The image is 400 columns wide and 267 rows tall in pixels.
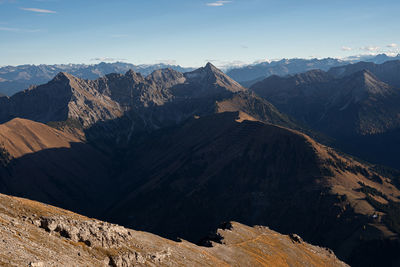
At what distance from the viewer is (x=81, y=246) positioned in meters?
84.6

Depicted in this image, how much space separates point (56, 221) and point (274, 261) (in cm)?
9838

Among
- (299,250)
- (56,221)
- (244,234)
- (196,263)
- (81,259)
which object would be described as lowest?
(299,250)

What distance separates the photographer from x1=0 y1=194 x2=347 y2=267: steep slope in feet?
229

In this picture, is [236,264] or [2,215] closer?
[2,215]

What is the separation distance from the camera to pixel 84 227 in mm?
89250

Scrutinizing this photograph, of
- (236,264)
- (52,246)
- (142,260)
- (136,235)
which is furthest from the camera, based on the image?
(236,264)

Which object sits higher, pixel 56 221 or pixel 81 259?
pixel 56 221

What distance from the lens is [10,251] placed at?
6412 centimetres

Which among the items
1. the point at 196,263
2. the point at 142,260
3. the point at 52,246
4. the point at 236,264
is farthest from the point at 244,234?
the point at 52,246

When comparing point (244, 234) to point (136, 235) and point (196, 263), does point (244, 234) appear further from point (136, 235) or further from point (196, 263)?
point (136, 235)

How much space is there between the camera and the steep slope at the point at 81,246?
6995 centimetres

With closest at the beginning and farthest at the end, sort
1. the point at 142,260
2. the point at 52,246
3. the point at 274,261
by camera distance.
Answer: the point at 52,246 → the point at 142,260 → the point at 274,261

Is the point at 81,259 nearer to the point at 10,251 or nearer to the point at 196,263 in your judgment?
the point at 10,251

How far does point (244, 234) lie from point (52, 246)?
11219 cm
